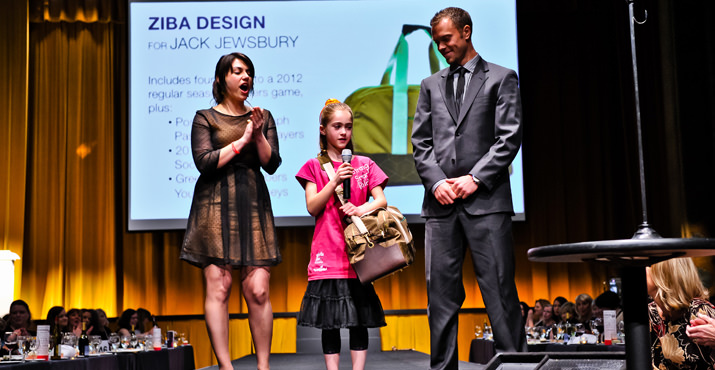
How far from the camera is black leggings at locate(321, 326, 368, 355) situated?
288 centimetres

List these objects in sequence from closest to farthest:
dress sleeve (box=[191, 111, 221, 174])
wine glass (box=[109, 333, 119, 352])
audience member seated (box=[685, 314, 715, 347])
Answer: audience member seated (box=[685, 314, 715, 347]) < dress sleeve (box=[191, 111, 221, 174]) < wine glass (box=[109, 333, 119, 352])

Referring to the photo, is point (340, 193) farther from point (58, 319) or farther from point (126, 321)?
point (126, 321)

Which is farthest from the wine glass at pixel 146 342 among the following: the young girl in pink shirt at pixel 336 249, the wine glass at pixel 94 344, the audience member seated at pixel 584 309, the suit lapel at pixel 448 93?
A: the audience member seated at pixel 584 309

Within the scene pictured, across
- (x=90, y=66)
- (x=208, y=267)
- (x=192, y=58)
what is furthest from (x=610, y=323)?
(x=90, y=66)

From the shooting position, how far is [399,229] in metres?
2.88

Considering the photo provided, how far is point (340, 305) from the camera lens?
291cm

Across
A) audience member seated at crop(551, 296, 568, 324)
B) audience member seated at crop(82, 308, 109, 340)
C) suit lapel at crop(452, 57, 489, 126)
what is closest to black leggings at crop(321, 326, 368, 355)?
suit lapel at crop(452, 57, 489, 126)

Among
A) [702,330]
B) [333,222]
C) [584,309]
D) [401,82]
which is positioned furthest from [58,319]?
[702,330]

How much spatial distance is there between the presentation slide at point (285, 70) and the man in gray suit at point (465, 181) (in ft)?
13.0

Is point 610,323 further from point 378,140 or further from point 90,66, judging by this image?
point 90,66

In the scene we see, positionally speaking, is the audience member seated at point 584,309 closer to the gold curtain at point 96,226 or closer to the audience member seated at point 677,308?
the gold curtain at point 96,226

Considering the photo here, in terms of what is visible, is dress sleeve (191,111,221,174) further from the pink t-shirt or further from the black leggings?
the black leggings

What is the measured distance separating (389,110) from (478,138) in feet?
13.8

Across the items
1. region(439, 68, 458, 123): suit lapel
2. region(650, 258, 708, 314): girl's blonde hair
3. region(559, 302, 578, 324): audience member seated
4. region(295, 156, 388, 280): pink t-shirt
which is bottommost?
region(559, 302, 578, 324): audience member seated
